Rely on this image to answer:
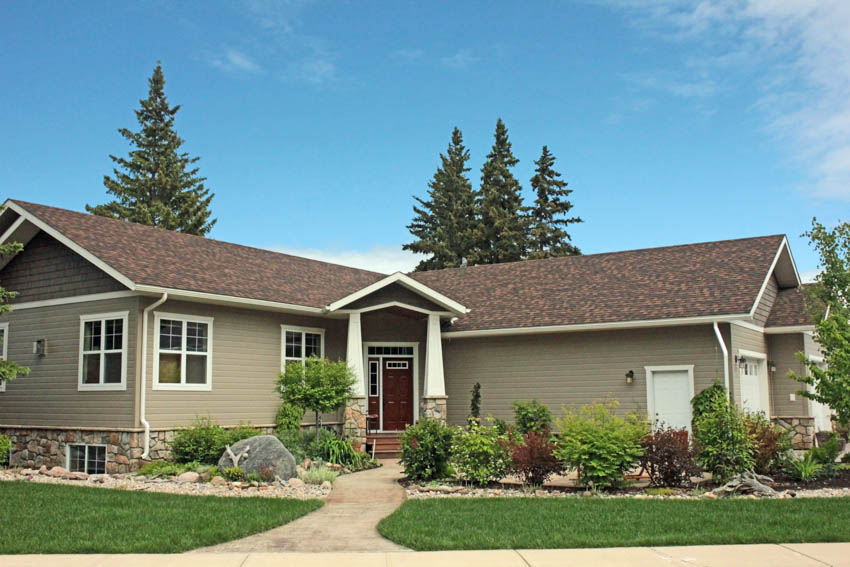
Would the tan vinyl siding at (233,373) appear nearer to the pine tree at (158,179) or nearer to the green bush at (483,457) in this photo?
the green bush at (483,457)

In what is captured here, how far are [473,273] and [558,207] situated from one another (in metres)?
19.4

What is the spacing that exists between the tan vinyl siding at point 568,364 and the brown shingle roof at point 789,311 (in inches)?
135

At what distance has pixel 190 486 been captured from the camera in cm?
1295

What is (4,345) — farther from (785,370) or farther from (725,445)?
(785,370)

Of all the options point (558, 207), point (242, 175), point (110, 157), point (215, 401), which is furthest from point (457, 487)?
point (110, 157)

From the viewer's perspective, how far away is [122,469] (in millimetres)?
15141

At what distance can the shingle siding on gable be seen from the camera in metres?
16.5

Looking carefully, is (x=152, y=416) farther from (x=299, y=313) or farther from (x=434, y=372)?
(x=434, y=372)

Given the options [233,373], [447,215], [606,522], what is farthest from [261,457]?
[447,215]

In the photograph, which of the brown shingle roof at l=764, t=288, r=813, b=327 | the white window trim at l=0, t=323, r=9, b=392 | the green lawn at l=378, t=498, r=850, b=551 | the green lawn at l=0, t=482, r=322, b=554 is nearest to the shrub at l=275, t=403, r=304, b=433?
the green lawn at l=0, t=482, r=322, b=554

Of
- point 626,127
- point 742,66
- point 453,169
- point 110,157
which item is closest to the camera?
point 742,66

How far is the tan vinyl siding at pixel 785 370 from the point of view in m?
19.9

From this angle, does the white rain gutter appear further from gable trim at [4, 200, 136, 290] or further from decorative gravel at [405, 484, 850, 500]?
gable trim at [4, 200, 136, 290]

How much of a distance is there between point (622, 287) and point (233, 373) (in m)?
9.73
